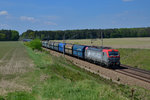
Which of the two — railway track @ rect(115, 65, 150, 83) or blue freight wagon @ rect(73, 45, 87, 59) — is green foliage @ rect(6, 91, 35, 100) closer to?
railway track @ rect(115, 65, 150, 83)

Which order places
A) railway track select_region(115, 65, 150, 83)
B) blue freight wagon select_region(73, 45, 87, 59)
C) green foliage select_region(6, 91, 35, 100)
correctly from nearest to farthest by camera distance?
green foliage select_region(6, 91, 35, 100)
railway track select_region(115, 65, 150, 83)
blue freight wagon select_region(73, 45, 87, 59)

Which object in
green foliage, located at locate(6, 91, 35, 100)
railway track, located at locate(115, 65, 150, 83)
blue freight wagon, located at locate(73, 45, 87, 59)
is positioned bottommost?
railway track, located at locate(115, 65, 150, 83)

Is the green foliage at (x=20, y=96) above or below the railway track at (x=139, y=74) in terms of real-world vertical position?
above

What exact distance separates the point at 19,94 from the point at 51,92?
226cm

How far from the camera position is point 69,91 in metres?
14.2

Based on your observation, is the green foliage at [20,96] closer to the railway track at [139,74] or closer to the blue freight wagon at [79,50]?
the railway track at [139,74]

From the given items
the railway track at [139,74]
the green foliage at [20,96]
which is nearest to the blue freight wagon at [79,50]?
the railway track at [139,74]

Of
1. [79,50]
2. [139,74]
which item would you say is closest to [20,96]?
[139,74]

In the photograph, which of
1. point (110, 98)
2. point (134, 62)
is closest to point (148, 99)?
point (110, 98)

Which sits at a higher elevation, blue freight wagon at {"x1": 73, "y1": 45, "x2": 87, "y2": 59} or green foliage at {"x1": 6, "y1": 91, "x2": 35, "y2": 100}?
blue freight wagon at {"x1": 73, "y1": 45, "x2": 87, "y2": 59}

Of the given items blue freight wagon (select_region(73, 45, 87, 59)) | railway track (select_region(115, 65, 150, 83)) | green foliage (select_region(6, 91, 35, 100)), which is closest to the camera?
green foliage (select_region(6, 91, 35, 100))

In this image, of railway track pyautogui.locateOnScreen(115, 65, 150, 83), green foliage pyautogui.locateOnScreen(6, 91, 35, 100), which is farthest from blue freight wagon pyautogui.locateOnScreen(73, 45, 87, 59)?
green foliage pyautogui.locateOnScreen(6, 91, 35, 100)

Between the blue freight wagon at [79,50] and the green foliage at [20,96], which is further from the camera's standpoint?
the blue freight wagon at [79,50]

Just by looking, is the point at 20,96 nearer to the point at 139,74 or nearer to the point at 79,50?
the point at 139,74
